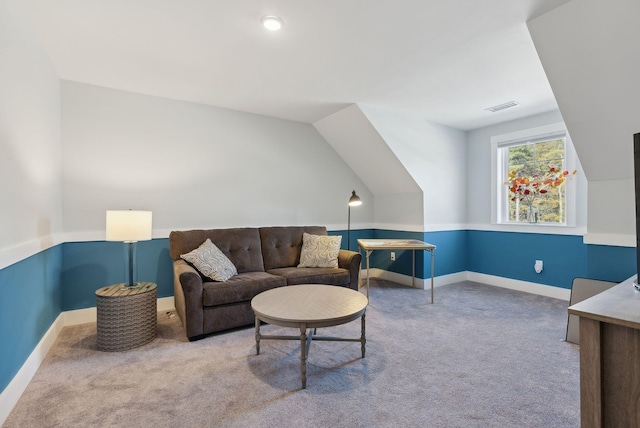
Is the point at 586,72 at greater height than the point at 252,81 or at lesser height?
lesser

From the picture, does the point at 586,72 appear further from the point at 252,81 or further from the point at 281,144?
the point at 281,144

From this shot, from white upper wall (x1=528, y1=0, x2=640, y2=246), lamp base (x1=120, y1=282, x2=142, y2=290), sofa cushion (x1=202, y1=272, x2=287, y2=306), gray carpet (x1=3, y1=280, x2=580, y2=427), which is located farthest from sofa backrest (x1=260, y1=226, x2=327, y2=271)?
white upper wall (x1=528, y1=0, x2=640, y2=246)

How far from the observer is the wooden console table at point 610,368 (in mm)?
1143

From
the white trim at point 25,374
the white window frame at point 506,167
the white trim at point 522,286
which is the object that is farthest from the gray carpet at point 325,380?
the white window frame at point 506,167

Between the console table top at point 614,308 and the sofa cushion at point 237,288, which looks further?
the sofa cushion at point 237,288

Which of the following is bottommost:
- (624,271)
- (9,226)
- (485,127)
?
(624,271)

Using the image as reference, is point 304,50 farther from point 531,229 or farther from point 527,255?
point 527,255

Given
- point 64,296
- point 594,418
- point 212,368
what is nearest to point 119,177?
point 64,296

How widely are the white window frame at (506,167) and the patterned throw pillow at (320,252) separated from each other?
2.54 m

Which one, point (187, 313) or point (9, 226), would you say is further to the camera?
point (187, 313)

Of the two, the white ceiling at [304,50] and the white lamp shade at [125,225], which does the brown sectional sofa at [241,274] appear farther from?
the white ceiling at [304,50]

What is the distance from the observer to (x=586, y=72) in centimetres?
210

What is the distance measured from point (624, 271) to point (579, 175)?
1691 millimetres

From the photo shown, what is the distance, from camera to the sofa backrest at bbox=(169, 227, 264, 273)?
3.23m
